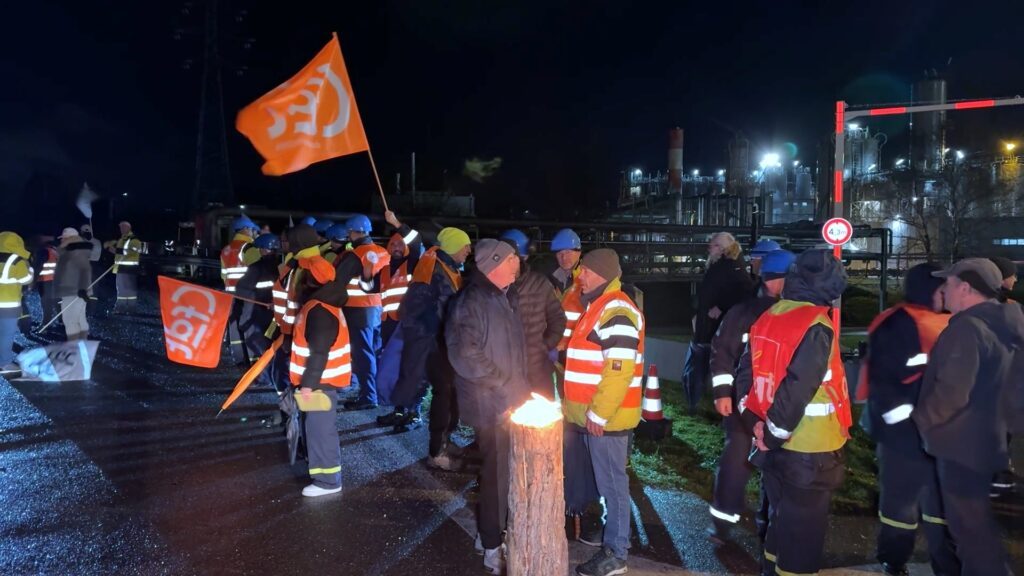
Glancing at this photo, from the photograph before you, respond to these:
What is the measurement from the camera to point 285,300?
6.55 m

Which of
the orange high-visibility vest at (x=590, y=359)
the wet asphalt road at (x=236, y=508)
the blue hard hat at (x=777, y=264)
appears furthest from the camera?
the blue hard hat at (x=777, y=264)

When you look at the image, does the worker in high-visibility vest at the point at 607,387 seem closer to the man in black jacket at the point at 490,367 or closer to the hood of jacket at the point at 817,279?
the man in black jacket at the point at 490,367

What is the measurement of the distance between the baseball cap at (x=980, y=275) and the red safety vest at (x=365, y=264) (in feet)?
17.4

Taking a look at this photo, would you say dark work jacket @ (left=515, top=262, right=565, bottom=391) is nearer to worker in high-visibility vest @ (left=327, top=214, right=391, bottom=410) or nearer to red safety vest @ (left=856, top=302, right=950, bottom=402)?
red safety vest @ (left=856, top=302, right=950, bottom=402)

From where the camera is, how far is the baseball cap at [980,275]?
3.58m

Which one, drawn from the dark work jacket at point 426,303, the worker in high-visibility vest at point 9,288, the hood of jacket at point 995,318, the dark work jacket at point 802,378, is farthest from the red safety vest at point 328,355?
the worker in high-visibility vest at point 9,288

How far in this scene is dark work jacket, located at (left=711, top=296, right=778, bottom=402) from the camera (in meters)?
4.39

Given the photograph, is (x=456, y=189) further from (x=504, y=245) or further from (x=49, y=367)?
(x=504, y=245)

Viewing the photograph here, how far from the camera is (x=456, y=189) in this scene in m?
45.0

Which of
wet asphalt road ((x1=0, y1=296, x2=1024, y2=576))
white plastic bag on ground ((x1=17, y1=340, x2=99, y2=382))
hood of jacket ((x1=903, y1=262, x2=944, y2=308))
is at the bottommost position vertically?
wet asphalt road ((x1=0, y1=296, x2=1024, y2=576))

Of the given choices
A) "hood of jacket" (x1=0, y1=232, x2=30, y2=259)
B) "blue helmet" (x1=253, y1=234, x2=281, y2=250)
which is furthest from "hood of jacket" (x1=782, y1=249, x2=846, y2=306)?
"hood of jacket" (x1=0, y1=232, x2=30, y2=259)

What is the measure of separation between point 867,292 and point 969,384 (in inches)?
875

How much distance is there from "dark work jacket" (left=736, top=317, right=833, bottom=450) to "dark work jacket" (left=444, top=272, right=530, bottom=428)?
1.47m

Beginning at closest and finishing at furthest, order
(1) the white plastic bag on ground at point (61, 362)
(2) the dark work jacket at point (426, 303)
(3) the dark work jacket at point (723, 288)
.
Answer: (2) the dark work jacket at point (426, 303), (3) the dark work jacket at point (723, 288), (1) the white plastic bag on ground at point (61, 362)
